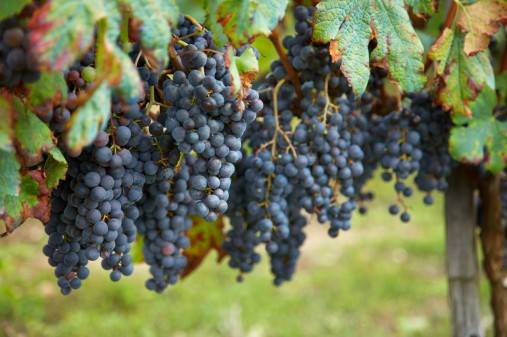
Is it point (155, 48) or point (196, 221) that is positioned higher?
point (155, 48)

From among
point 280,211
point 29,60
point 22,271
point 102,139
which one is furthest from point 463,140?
point 22,271

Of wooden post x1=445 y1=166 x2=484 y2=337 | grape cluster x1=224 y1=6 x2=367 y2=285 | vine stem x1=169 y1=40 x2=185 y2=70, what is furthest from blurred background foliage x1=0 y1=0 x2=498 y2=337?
vine stem x1=169 y1=40 x2=185 y2=70

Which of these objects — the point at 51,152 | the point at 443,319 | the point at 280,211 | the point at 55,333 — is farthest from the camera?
the point at 443,319

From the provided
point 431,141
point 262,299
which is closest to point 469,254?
point 431,141

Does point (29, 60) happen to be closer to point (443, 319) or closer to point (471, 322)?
point (471, 322)

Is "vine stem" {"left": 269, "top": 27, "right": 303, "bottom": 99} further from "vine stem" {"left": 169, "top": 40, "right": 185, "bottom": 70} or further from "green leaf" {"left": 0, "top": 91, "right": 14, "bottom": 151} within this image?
"green leaf" {"left": 0, "top": 91, "right": 14, "bottom": 151}
